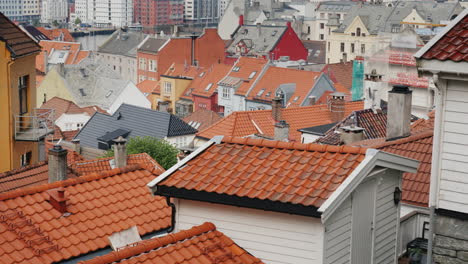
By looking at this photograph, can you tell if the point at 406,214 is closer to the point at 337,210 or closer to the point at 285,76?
the point at 337,210

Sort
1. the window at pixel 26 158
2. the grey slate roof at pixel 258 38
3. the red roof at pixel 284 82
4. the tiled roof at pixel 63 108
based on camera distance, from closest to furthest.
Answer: the window at pixel 26 158, the tiled roof at pixel 63 108, the red roof at pixel 284 82, the grey slate roof at pixel 258 38

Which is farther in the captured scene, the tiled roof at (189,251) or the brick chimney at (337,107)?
the brick chimney at (337,107)

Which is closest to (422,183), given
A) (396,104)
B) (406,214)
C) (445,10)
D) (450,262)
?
(406,214)

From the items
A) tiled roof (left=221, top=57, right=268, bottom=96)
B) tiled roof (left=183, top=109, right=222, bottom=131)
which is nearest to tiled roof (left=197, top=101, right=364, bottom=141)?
tiled roof (left=183, top=109, right=222, bottom=131)

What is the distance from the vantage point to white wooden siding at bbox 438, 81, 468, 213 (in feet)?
33.1

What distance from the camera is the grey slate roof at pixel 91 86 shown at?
Result: 7462 centimetres

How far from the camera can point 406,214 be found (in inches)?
652

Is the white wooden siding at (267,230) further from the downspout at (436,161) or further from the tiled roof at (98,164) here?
the tiled roof at (98,164)

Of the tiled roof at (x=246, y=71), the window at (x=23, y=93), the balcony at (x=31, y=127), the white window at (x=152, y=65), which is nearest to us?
the balcony at (x=31, y=127)

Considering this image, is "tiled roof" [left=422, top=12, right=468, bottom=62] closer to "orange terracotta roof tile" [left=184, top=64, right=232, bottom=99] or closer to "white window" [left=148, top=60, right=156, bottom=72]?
"orange terracotta roof tile" [left=184, top=64, right=232, bottom=99]

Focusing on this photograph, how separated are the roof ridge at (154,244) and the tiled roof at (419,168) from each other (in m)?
6.36

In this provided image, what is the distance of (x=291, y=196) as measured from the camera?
454 inches

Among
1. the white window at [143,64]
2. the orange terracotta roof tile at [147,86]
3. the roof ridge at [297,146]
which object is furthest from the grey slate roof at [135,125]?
the white window at [143,64]

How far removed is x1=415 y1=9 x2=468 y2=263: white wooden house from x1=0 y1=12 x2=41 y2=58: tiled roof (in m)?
15.5
